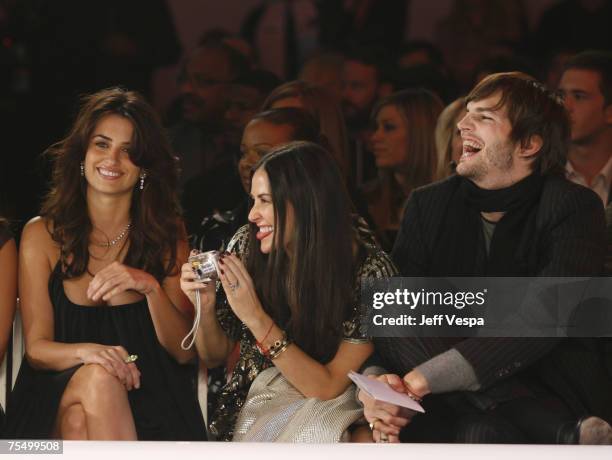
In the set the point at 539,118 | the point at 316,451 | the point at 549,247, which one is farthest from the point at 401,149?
the point at 316,451

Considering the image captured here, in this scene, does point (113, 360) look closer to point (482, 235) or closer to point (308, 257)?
point (308, 257)

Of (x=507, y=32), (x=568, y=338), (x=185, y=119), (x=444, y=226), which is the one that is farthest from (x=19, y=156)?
(x=568, y=338)

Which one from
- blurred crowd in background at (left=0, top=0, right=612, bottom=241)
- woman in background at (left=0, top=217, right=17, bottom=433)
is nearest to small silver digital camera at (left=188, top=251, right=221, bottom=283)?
blurred crowd in background at (left=0, top=0, right=612, bottom=241)

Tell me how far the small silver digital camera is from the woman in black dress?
0.20 m

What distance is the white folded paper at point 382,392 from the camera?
3.01 m

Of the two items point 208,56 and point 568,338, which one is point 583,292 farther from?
point 208,56

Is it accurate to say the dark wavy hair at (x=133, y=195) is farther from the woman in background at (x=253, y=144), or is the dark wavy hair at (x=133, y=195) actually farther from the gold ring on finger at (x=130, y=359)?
the gold ring on finger at (x=130, y=359)

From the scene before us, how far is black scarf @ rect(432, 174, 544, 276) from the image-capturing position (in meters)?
3.24

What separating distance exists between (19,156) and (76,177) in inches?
9.6

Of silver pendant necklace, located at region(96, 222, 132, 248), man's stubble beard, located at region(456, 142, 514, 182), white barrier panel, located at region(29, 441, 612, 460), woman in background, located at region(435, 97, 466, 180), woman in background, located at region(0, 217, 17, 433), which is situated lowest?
white barrier panel, located at region(29, 441, 612, 460)

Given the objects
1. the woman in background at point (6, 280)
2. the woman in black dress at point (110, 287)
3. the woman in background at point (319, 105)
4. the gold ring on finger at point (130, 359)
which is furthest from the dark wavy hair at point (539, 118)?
the woman in background at point (6, 280)

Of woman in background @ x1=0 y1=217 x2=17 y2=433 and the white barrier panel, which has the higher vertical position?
woman in background @ x1=0 y1=217 x2=17 y2=433

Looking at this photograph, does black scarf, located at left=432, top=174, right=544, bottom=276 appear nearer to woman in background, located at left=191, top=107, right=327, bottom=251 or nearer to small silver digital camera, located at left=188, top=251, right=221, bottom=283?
woman in background, located at left=191, top=107, right=327, bottom=251

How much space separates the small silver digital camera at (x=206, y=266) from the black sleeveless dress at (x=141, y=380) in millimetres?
291
